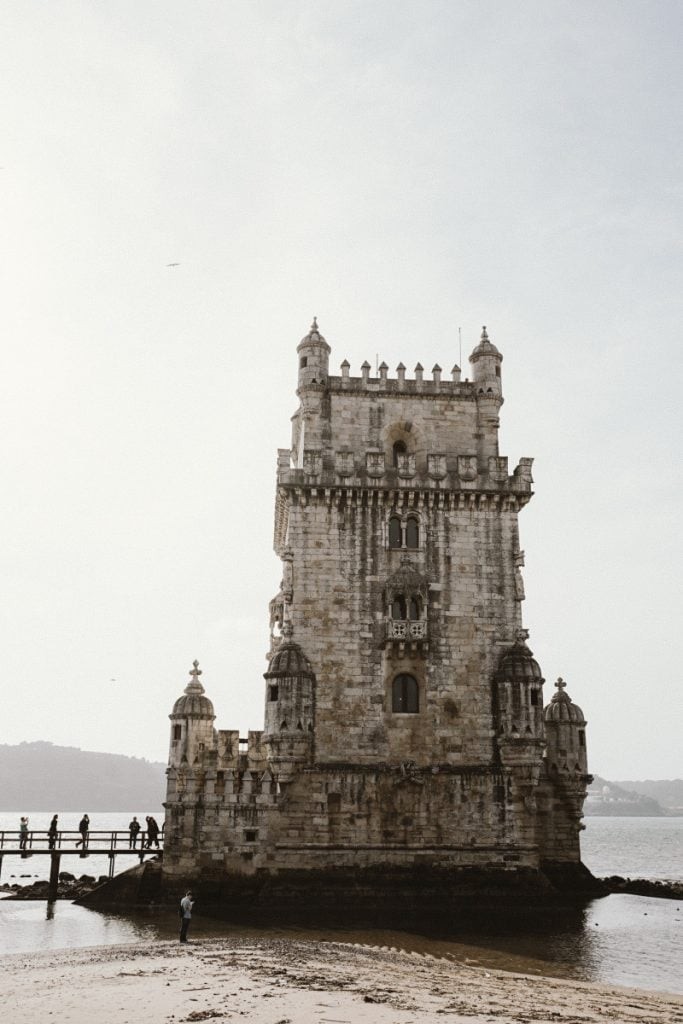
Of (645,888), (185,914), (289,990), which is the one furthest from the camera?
(645,888)

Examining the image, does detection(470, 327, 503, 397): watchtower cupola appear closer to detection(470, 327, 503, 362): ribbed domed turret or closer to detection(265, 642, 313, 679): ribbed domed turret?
detection(470, 327, 503, 362): ribbed domed turret

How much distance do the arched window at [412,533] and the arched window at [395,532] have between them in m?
0.32

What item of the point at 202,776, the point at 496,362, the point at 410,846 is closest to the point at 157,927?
the point at 202,776

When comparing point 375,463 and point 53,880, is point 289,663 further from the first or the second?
point 53,880

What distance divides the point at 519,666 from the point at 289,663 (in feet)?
30.1

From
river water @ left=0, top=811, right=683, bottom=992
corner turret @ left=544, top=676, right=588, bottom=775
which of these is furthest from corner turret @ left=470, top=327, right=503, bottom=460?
river water @ left=0, top=811, right=683, bottom=992

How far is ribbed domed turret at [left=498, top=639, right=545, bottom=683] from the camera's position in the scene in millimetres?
35031

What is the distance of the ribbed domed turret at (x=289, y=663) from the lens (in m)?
34.5

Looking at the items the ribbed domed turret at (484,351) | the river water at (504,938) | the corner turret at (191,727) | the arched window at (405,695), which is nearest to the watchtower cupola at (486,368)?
the ribbed domed turret at (484,351)

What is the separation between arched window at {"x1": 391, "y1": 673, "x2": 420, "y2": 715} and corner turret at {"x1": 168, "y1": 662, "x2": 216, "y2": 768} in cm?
778

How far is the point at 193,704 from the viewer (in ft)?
121

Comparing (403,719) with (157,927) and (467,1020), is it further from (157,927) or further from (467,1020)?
(467,1020)

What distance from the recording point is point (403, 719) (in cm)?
3512

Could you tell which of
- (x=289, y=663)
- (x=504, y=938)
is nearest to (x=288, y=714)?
(x=289, y=663)
